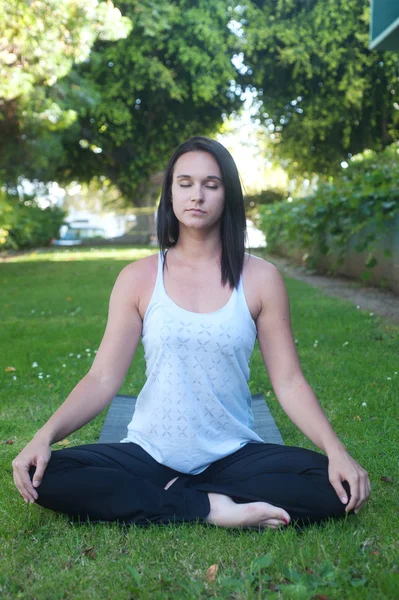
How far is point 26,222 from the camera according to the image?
2253 cm

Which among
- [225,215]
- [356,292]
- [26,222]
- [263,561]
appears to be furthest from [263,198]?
[263,561]

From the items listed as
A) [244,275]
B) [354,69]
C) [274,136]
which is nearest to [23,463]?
[244,275]

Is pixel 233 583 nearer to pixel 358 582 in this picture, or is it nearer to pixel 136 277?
pixel 358 582

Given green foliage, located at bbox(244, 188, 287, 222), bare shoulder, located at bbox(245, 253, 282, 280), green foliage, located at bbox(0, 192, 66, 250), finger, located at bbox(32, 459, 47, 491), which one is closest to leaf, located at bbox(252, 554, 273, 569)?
finger, located at bbox(32, 459, 47, 491)

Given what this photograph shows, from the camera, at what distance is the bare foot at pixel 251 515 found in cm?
Result: 287

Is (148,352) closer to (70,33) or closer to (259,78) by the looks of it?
(70,33)

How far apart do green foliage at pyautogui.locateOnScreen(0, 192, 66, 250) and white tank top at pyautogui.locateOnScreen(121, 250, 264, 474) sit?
1647cm

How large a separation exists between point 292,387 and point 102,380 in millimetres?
724

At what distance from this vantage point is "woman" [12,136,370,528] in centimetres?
→ 292

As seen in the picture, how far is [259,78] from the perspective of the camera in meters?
23.4

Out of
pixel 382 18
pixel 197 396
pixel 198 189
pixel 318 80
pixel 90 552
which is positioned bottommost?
pixel 90 552

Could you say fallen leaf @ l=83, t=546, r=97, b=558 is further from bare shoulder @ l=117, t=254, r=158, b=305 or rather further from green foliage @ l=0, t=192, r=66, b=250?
green foliage @ l=0, t=192, r=66, b=250

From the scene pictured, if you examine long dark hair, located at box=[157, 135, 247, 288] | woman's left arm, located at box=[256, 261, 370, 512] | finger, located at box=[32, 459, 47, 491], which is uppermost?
long dark hair, located at box=[157, 135, 247, 288]

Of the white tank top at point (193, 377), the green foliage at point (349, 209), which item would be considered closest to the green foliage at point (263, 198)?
the green foliage at point (349, 209)
